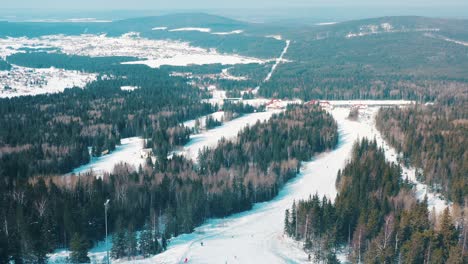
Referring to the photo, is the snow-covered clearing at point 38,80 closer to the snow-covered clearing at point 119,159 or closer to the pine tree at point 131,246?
the snow-covered clearing at point 119,159

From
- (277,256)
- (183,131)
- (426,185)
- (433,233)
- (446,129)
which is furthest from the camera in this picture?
(183,131)

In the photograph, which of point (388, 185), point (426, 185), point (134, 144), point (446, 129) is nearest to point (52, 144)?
point (134, 144)

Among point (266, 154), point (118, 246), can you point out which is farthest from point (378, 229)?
point (266, 154)

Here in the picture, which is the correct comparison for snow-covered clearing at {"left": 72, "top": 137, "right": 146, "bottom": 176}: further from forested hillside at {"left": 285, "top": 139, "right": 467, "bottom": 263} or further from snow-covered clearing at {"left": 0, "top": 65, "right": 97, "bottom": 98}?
snow-covered clearing at {"left": 0, "top": 65, "right": 97, "bottom": 98}

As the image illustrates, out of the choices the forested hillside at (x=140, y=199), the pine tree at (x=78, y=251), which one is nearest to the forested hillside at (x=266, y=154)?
the forested hillside at (x=140, y=199)

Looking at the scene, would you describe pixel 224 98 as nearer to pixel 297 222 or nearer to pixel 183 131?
pixel 183 131

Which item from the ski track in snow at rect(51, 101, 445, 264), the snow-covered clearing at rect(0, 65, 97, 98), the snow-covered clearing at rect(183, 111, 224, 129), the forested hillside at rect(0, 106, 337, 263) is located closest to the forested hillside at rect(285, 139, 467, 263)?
the ski track in snow at rect(51, 101, 445, 264)
